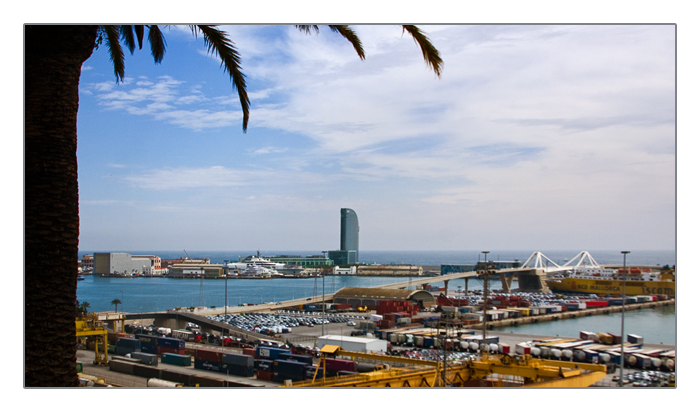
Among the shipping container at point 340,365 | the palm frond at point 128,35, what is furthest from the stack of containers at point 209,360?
the palm frond at point 128,35

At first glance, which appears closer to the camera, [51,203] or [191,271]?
[51,203]

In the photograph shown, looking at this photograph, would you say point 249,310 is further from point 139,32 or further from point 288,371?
point 139,32

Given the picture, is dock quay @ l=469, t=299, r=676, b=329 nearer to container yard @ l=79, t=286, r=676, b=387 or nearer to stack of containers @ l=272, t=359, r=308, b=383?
container yard @ l=79, t=286, r=676, b=387

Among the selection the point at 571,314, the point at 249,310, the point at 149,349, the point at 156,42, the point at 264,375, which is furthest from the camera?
the point at 571,314

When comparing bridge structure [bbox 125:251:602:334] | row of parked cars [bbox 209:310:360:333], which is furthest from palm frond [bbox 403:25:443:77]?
row of parked cars [bbox 209:310:360:333]

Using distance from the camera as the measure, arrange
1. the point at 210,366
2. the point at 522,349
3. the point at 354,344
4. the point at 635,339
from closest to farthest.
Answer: the point at 210,366 < the point at 354,344 < the point at 522,349 < the point at 635,339

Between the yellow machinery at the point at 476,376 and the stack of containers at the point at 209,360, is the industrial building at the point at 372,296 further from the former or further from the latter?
the yellow machinery at the point at 476,376

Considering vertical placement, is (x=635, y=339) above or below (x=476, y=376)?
below

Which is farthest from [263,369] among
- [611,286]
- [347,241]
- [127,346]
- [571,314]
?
[347,241]
